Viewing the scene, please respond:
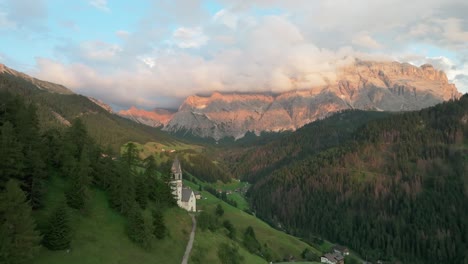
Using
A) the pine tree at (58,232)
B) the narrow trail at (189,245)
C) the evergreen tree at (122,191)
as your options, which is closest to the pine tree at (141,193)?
the evergreen tree at (122,191)

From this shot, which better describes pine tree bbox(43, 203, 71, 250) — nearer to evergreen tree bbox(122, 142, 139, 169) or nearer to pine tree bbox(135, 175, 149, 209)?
pine tree bbox(135, 175, 149, 209)

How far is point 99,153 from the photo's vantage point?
79312 mm

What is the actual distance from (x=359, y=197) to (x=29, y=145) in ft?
585

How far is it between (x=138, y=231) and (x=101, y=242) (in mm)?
6717

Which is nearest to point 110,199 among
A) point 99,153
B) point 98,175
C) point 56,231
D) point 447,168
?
point 98,175

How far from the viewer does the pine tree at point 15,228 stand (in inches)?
1564

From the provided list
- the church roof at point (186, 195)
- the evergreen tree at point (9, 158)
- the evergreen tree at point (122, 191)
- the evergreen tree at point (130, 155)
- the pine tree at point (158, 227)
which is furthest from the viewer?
the church roof at point (186, 195)

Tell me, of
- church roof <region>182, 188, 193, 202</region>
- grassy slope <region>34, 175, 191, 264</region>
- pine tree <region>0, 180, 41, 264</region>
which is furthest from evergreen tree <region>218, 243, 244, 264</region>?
pine tree <region>0, 180, 41, 264</region>

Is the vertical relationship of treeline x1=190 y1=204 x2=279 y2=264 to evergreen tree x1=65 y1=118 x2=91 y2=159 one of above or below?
below

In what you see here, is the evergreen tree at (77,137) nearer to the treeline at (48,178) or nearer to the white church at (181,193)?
the treeline at (48,178)

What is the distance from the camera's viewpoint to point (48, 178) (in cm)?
6500

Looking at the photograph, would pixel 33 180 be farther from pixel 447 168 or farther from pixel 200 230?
pixel 447 168

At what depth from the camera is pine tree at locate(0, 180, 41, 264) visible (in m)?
39.7

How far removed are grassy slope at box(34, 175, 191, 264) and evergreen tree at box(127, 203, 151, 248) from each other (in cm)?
105
